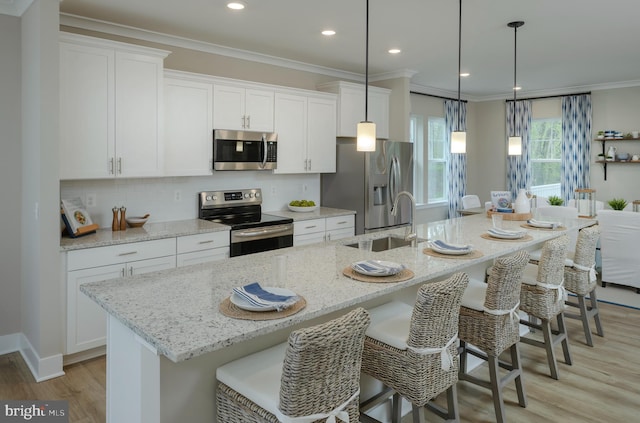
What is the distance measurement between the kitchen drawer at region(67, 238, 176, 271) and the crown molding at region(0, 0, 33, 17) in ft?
5.98

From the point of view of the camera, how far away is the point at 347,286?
2.15 metres

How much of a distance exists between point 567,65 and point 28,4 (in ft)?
18.5

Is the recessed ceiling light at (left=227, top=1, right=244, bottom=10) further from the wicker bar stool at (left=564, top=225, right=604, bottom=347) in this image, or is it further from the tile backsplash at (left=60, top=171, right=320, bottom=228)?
the wicker bar stool at (left=564, top=225, right=604, bottom=347)

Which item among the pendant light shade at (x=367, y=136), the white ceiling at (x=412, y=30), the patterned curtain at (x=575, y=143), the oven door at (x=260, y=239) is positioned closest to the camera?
the pendant light shade at (x=367, y=136)

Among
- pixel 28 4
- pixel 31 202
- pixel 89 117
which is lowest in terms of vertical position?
pixel 31 202

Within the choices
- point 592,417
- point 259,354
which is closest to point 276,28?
point 259,354

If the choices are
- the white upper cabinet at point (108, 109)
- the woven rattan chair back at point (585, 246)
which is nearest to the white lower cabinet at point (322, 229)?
the white upper cabinet at point (108, 109)

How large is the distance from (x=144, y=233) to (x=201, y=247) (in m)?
0.48

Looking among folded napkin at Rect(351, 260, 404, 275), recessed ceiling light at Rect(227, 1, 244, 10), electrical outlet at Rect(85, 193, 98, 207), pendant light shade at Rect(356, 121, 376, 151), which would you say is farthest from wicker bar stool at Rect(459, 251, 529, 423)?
electrical outlet at Rect(85, 193, 98, 207)

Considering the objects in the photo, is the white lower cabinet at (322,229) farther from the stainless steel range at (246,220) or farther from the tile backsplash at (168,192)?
the tile backsplash at (168,192)

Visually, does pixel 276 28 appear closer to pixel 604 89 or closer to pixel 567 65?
pixel 567 65

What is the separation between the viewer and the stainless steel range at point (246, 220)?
4305 mm

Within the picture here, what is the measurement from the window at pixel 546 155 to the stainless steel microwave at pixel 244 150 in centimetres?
527

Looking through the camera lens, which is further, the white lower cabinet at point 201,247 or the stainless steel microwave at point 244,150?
the stainless steel microwave at point 244,150
